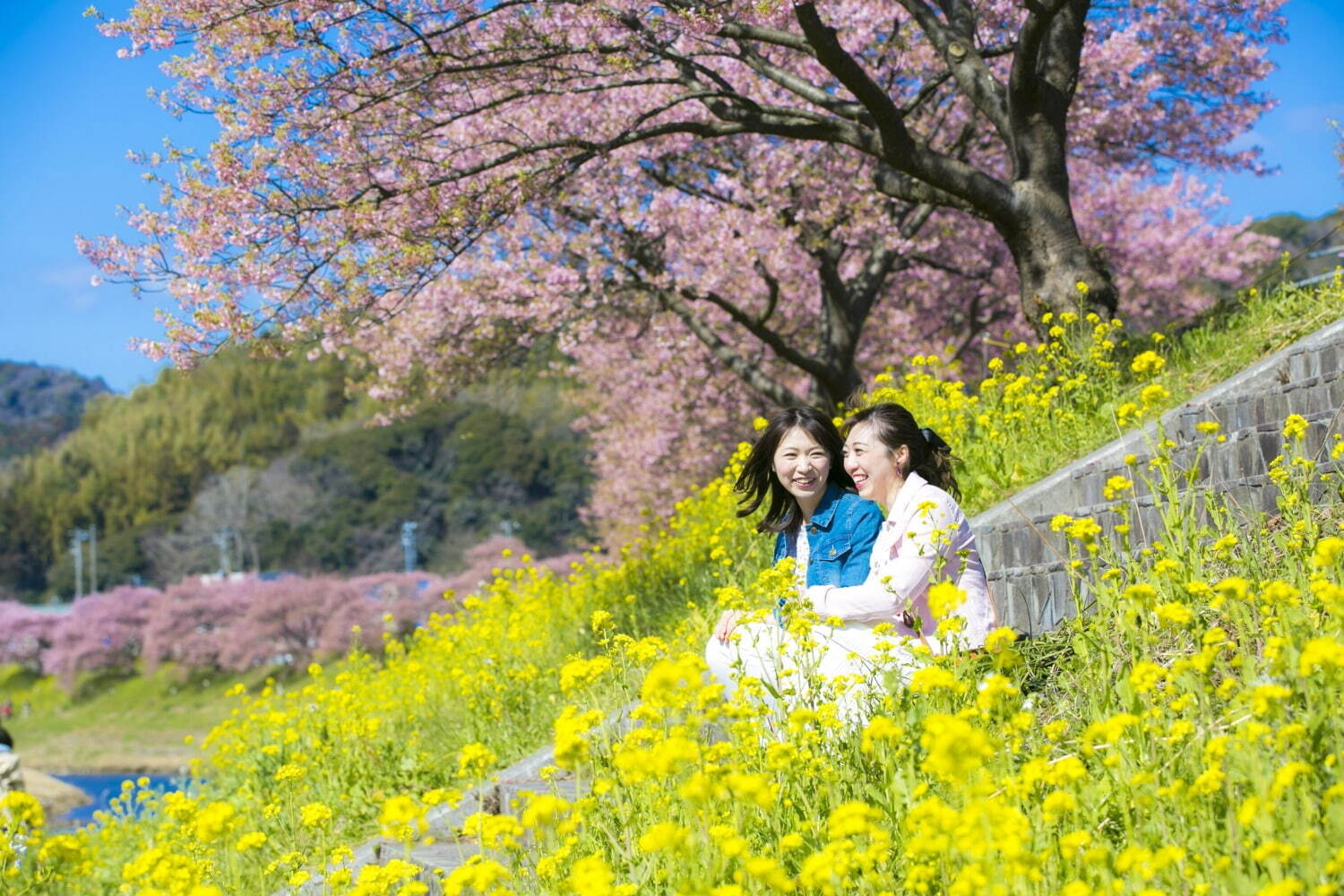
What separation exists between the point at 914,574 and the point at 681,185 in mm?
8832

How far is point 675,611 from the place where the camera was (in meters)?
6.84

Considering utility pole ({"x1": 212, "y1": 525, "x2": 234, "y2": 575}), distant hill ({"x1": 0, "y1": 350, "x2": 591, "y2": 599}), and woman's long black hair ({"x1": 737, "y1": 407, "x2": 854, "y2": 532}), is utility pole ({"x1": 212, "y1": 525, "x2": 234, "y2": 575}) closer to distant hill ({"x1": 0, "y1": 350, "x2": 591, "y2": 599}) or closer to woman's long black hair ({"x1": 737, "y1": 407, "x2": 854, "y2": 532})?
distant hill ({"x1": 0, "y1": 350, "x2": 591, "y2": 599})

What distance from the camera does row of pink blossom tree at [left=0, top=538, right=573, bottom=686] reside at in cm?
4112

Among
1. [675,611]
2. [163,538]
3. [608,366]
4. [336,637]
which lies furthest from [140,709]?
[675,611]

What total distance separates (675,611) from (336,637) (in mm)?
35716

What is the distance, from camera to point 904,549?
4.08 m

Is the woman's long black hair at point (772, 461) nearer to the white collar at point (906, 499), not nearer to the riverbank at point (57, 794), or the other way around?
the white collar at point (906, 499)

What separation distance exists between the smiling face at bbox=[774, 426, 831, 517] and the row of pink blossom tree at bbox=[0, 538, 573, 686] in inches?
1361

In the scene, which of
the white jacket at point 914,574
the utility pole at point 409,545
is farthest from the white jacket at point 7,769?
the utility pole at point 409,545

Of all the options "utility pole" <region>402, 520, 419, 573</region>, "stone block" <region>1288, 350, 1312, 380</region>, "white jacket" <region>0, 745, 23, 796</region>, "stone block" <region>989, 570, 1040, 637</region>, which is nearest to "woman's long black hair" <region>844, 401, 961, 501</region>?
"stone block" <region>989, 570, 1040, 637</region>

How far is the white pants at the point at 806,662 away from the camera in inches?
142

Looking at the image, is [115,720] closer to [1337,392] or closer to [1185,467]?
[1185,467]

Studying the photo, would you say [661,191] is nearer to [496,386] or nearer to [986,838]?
[496,386]

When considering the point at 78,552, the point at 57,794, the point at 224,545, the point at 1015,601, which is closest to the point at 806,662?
the point at 1015,601
